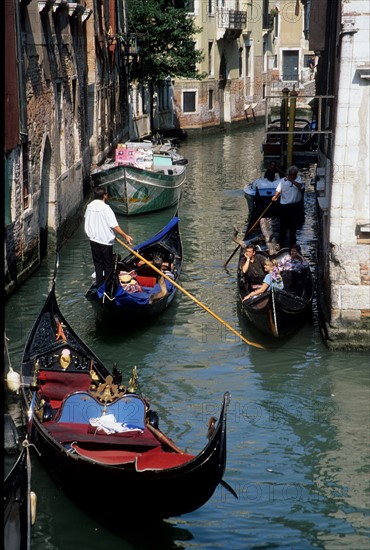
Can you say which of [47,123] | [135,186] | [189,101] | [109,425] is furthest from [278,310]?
[189,101]

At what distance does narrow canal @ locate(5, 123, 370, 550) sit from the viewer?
14.0 feet

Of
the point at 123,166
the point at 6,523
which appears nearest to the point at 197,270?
the point at 123,166

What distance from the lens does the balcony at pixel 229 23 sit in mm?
23333

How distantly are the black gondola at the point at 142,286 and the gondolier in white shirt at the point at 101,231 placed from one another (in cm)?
10

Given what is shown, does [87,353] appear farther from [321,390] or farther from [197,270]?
[197,270]

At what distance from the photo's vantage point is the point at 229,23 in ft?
77.3

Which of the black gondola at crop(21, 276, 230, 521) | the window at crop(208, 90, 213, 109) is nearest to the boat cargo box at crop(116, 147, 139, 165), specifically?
the black gondola at crop(21, 276, 230, 521)

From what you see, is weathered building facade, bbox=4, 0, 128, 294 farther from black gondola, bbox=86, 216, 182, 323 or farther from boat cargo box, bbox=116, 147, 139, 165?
black gondola, bbox=86, 216, 182, 323

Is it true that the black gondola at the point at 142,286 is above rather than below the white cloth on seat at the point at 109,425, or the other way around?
below

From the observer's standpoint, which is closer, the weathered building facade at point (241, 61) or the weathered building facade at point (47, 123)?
the weathered building facade at point (47, 123)

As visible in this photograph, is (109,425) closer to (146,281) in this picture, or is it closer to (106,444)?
(106,444)

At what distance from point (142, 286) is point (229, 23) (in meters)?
17.0

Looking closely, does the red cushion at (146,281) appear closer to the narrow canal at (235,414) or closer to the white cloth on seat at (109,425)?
the narrow canal at (235,414)

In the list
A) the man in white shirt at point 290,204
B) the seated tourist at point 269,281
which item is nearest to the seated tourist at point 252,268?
the seated tourist at point 269,281
